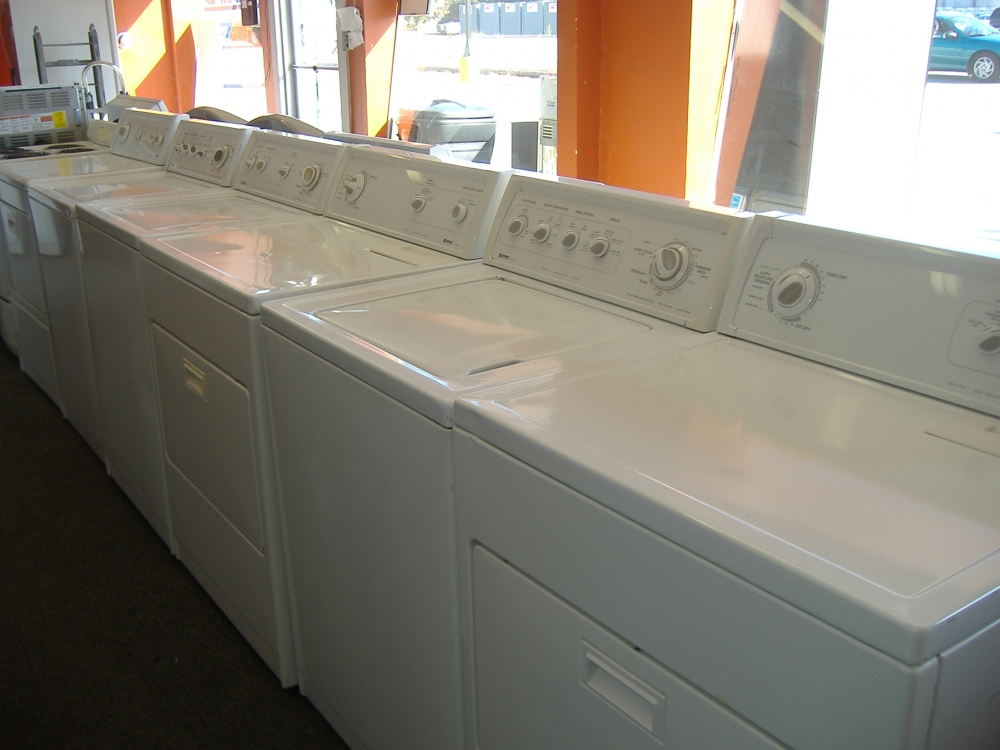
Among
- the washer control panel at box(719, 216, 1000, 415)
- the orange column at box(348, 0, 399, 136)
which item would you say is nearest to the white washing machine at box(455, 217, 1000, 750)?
the washer control panel at box(719, 216, 1000, 415)

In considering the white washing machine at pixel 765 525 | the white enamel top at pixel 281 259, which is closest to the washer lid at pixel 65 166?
the white enamel top at pixel 281 259

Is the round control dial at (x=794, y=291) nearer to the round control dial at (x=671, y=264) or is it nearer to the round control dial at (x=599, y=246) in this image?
the round control dial at (x=671, y=264)

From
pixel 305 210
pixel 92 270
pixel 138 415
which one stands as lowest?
pixel 138 415

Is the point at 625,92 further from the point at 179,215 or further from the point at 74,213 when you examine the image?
the point at 74,213

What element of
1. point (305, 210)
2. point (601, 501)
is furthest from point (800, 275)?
point (305, 210)

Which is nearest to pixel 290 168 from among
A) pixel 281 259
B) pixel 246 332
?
pixel 281 259

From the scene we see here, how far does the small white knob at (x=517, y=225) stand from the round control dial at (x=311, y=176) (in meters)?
0.91

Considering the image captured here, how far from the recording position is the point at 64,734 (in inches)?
69.6

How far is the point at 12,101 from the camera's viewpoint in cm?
416

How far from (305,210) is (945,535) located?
6.79 feet

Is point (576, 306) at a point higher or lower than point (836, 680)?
higher

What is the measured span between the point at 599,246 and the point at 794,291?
1.37 feet

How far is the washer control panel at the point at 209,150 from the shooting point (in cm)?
296

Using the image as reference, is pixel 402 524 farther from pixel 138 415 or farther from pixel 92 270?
pixel 92 270
